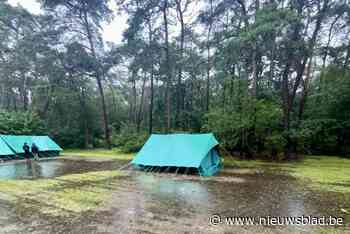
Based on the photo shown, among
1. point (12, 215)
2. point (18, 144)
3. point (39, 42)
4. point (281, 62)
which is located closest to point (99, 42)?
point (39, 42)

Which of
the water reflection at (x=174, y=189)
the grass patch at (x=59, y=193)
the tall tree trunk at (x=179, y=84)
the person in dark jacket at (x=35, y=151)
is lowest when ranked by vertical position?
the water reflection at (x=174, y=189)

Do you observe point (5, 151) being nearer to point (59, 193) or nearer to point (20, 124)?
point (20, 124)

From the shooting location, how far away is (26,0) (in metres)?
20.3

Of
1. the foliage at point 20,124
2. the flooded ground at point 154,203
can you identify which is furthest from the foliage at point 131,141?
the flooded ground at point 154,203

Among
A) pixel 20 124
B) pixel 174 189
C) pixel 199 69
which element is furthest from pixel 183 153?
pixel 20 124

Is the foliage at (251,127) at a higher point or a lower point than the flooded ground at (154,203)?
higher

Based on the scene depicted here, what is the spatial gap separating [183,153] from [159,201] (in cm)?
408

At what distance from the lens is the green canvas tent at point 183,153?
30.1ft

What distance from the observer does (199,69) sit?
68.8 ft

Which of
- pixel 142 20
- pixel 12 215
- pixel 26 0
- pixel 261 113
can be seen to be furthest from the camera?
pixel 26 0

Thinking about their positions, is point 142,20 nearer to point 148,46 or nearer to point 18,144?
point 148,46

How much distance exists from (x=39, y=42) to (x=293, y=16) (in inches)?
711

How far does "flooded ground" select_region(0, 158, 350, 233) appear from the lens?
4047mm

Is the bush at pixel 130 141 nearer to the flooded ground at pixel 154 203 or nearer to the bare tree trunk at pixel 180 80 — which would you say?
the bare tree trunk at pixel 180 80
